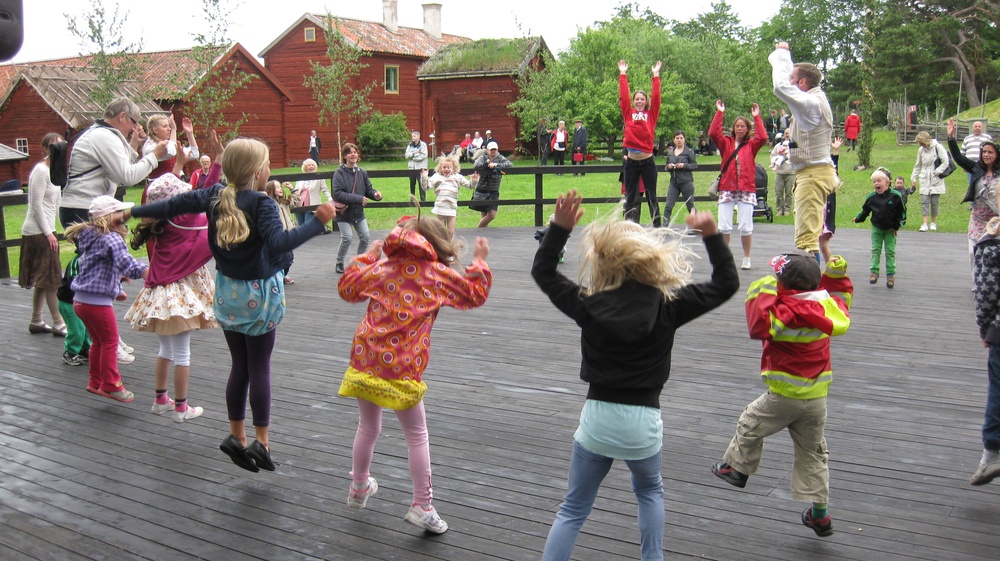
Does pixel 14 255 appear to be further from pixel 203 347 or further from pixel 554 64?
pixel 554 64

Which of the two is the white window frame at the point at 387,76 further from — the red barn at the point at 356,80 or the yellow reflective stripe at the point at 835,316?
the yellow reflective stripe at the point at 835,316

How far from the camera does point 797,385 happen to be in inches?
150

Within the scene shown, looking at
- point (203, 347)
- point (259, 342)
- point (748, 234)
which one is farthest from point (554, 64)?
point (259, 342)

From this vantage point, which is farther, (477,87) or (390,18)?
(390,18)

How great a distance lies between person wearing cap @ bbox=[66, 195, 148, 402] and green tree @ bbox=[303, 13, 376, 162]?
1586 inches

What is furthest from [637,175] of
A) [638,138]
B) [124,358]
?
[124,358]

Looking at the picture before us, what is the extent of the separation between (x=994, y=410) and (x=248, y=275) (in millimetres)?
3701

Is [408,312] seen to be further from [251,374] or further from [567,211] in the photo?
[251,374]

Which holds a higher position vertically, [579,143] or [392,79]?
[392,79]

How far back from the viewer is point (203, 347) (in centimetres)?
761

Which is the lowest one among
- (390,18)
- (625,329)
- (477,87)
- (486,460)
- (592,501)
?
(486,460)

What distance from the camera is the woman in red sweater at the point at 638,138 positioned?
10.5 m

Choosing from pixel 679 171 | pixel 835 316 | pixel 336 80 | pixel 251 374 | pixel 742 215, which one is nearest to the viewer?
pixel 835 316

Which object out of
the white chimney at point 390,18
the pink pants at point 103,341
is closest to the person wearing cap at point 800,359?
the pink pants at point 103,341
